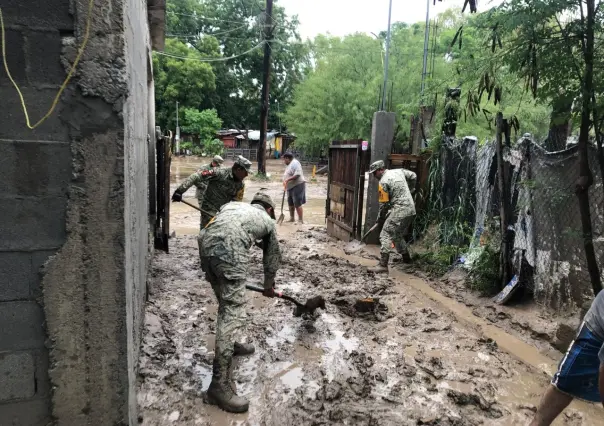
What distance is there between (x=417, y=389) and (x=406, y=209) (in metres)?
3.65

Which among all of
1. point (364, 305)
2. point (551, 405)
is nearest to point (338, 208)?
point (364, 305)

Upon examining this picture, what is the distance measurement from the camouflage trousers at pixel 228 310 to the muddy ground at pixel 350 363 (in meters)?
0.43

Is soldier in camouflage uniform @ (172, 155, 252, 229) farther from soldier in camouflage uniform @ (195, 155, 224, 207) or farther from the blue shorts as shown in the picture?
the blue shorts

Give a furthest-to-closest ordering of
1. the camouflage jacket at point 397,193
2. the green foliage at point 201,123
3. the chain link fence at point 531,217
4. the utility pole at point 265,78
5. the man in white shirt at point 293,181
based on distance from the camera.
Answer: the green foliage at point 201,123
the utility pole at point 265,78
the man in white shirt at point 293,181
the camouflage jacket at point 397,193
the chain link fence at point 531,217

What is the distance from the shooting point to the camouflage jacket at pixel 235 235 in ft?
10.6

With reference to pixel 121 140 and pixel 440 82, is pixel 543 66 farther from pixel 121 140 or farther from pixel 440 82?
pixel 121 140

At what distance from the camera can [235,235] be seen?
3.28m

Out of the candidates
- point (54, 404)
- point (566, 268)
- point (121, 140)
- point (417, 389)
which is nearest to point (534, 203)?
point (566, 268)

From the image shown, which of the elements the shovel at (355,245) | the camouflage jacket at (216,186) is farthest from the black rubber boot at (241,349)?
the shovel at (355,245)

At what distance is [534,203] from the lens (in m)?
4.84

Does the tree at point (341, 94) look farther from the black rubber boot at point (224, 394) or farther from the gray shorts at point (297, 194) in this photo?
the black rubber boot at point (224, 394)

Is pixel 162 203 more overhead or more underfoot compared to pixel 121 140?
more underfoot

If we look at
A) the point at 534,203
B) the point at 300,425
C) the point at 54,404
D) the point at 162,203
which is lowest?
the point at 300,425

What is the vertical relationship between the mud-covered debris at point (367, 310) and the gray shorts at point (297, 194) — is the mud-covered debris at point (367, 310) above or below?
below
